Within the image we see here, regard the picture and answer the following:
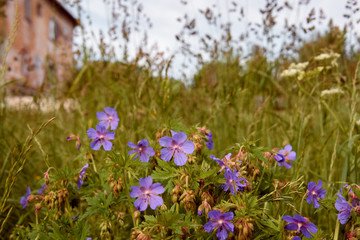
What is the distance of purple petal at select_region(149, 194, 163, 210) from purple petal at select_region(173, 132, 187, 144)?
0.19 metres

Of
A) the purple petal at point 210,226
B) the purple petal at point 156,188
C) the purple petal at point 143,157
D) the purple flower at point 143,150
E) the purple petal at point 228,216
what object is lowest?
the purple petal at point 210,226

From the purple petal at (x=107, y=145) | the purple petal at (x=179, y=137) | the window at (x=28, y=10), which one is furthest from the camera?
the window at (x=28, y=10)

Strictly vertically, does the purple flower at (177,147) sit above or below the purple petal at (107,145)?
above

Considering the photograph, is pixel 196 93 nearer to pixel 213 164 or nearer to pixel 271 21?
pixel 271 21

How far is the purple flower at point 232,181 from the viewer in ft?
3.41

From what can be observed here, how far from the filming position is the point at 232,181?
3.45ft

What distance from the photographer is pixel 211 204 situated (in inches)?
42.8

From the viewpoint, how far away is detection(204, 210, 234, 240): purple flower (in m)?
0.98

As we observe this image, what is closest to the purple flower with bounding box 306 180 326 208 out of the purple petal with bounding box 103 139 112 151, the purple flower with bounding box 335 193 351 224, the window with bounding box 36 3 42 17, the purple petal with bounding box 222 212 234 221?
the purple flower with bounding box 335 193 351 224

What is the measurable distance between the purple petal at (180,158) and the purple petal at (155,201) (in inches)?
5.2

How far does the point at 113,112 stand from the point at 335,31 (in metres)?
1.91

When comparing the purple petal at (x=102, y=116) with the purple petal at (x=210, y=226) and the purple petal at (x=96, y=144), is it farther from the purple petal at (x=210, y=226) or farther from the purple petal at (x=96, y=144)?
the purple petal at (x=210, y=226)

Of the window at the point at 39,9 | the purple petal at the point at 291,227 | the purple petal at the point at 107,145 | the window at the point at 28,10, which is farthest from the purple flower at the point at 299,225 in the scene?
the window at the point at 39,9

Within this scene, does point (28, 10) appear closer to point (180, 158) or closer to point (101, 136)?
point (101, 136)
